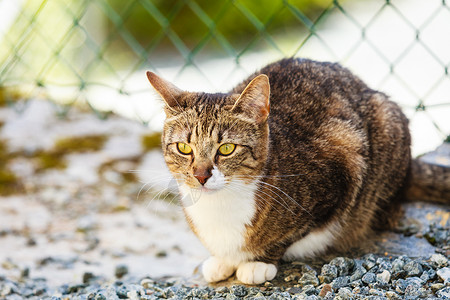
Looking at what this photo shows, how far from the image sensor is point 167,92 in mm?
2314

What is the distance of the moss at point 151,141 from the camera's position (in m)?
4.35

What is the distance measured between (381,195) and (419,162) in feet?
1.24

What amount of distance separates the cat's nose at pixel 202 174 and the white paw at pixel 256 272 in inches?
19.1

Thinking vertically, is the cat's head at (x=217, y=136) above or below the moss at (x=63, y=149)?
below

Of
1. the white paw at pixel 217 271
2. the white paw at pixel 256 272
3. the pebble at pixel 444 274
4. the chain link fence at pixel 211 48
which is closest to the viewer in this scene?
the pebble at pixel 444 274

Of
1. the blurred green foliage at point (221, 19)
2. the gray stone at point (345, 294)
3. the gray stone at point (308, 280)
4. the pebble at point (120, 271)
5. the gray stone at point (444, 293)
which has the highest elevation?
the blurred green foliage at point (221, 19)

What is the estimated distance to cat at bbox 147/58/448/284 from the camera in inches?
87.4

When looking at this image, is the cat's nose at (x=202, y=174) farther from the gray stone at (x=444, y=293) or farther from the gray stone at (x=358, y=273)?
the gray stone at (x=444, y=293)

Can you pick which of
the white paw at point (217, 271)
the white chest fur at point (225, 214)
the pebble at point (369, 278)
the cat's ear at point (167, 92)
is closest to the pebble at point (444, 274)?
the pebble at point (369, 278)

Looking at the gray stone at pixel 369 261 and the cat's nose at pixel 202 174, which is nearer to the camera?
the cat's nose at pixel 202 174

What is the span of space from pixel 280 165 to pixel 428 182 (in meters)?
0.95

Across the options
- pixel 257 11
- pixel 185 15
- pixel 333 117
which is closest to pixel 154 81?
pixel 333 117

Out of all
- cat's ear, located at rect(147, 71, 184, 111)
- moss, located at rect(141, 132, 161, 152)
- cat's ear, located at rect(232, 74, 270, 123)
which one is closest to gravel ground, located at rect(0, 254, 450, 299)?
cat's ear, located at rect(232, 74, 270, 123)

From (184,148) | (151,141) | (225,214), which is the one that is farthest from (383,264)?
(151,141)
